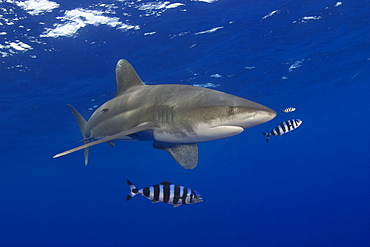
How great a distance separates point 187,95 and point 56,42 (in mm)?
10873

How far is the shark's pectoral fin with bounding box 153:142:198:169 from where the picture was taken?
4797 millimetres

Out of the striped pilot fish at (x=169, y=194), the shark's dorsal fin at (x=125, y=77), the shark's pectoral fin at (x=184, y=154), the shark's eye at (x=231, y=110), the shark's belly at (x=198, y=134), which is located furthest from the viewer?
the shark's dorsal fin at (x=125, y=77)

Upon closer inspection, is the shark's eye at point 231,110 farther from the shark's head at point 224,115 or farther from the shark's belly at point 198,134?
the shark's belly at point 198,134

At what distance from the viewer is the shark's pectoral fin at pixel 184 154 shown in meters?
4.80

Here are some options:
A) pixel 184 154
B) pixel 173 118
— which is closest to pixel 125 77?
pixel 184 154

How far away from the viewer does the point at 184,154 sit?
16.2ft

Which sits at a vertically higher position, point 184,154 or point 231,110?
point 231,110

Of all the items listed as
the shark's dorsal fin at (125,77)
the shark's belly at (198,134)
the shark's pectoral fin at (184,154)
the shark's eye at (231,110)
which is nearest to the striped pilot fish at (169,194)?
the shark's pectoral fin at (184,154)

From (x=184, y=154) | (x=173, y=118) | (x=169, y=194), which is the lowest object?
(x=169, y=194)

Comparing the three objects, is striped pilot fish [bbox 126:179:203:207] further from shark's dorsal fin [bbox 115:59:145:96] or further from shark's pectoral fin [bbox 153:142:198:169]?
shark's dorsal fin [bbox 115:59:145:96]

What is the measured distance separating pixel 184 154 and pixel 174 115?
3.97 feet

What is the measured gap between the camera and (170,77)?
1911 cm

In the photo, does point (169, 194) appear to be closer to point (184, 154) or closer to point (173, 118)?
point (184, 154)

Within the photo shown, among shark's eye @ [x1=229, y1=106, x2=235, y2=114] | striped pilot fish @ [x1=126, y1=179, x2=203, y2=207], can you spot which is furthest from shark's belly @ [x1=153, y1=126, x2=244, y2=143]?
striped pilot fish @ [x1=126, y1=179, x2=203, y2=207]
